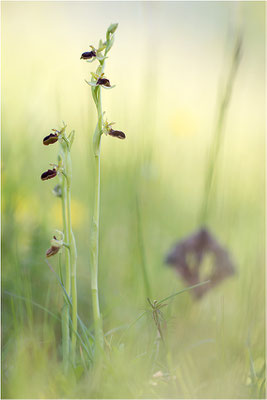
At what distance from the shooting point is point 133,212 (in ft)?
6.37

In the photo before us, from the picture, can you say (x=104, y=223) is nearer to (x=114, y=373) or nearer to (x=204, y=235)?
(x=204, y=235)

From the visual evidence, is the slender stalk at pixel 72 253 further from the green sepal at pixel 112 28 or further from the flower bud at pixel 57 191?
the green sepal at pixel 112 28

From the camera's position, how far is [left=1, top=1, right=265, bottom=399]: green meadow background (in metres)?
1.03

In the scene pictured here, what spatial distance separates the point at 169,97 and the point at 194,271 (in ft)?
5.05

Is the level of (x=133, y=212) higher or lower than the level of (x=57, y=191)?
lower

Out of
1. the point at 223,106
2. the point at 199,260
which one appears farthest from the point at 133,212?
the point at 223,106

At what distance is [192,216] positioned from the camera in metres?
2.55

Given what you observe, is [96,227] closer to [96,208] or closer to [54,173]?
[96,208]

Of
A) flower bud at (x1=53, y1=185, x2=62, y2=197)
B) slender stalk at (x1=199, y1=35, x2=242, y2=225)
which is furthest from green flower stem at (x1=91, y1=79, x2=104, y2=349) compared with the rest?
slender stalk at (x1=199, y1=35, x2=242, y2=225)

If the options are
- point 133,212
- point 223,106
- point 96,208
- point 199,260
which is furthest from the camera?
point 133,212

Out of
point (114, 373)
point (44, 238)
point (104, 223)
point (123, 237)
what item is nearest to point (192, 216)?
point (123, 237)

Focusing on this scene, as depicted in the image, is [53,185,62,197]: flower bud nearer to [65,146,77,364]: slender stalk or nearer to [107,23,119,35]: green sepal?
[65,146,77,364]: slender stalk

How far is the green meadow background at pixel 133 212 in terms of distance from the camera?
1.03 m

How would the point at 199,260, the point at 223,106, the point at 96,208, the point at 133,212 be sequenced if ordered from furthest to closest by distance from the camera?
the point at 133,212 < the point at 199,260 < the point at 223,106 < the point at 96,208
